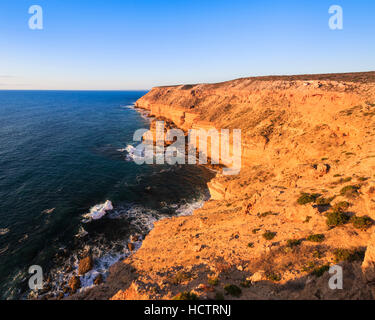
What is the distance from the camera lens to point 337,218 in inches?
688

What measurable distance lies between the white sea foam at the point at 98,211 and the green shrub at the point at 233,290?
92.5ft

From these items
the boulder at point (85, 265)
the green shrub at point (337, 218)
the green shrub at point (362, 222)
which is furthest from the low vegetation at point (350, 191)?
the boulder at point (85, 265)

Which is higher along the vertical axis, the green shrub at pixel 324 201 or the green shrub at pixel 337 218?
the green shrub at pixel 324 201

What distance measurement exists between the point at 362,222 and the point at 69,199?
151ft

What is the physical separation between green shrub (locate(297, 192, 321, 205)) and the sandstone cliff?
103mm

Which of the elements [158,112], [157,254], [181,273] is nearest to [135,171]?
[157,254]

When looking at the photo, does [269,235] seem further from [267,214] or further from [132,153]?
[132,153]

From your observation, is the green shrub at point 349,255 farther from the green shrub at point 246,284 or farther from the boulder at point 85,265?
the boulder at point 85,265

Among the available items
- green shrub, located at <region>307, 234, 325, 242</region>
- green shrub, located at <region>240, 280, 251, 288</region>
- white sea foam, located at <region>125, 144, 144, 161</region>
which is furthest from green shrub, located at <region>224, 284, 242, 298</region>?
white sea foam, located at <region>125, 144, 144, 161</region>

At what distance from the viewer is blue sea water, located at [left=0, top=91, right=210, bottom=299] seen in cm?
2556

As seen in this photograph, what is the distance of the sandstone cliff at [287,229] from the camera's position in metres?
13.8

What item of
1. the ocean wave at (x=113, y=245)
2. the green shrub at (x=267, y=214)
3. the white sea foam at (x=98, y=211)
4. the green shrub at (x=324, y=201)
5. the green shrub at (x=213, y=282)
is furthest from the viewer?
the white sea foam at (x=98, y=211)
